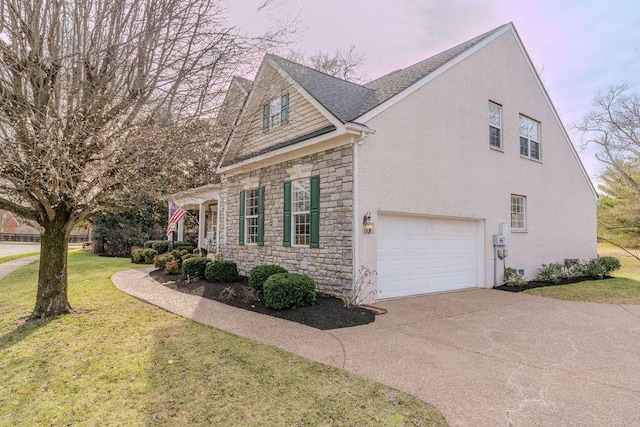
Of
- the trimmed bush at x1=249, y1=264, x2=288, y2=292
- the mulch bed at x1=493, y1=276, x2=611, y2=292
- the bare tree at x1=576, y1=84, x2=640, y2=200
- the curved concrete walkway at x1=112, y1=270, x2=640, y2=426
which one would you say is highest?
the bare tree at x1=576, y1=84, x2=640, y2=200

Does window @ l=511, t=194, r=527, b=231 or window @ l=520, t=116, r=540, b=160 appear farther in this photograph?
window @ l=520, t=116, r=540, b=160

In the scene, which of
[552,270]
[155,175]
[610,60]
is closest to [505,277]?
[552,270]

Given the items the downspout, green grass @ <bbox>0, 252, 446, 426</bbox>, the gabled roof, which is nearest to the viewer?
green grass @ <bbox>0, 252, 446, 426</bbox>

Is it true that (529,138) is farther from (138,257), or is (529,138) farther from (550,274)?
(138,257)

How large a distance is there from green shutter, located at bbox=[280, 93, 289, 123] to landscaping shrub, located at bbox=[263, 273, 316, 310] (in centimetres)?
522

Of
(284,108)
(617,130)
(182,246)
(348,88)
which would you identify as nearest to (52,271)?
(284,108)

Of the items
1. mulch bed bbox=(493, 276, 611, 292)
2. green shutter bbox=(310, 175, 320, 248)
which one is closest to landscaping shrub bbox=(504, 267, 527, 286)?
mulch bed bbox=(493, 276, 611, 292)

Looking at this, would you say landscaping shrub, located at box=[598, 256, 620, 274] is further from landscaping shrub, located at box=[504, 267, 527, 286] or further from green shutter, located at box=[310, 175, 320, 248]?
green shutter, located at box=[310, 175, 320, 248]

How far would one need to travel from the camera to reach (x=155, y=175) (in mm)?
6988

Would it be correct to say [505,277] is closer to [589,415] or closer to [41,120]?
[589,415]

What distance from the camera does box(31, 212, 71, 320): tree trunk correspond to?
6.89 meters

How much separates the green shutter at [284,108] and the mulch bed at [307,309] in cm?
505

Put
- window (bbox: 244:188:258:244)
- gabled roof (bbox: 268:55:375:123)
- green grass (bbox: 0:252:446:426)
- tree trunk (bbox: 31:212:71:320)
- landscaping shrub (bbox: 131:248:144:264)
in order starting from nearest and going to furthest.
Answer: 1. green grass (bbox: 0:252:446:426)
2. tree trunk (bbox: 31:212:71:320)
3. gabled roof (bbox: 268:55:375:123)
4. window (bbox: 244:188:258:244)
5. landscaping shrub (bbox: 131:248:144:264)

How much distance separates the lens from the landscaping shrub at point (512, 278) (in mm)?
11059
